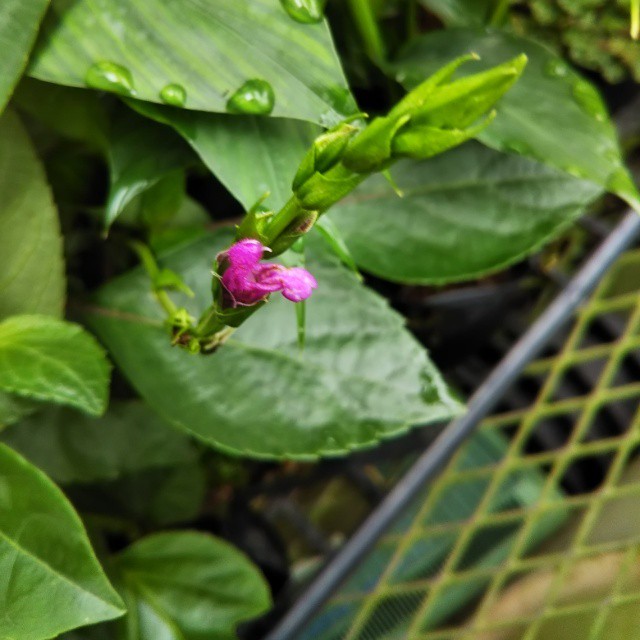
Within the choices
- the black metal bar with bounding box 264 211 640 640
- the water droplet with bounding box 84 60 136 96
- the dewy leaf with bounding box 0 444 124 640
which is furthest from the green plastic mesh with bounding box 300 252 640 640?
the water droplet with bounding box 84 60 136 96

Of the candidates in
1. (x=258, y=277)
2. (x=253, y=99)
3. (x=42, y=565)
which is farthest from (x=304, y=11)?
(x=42, y=565)

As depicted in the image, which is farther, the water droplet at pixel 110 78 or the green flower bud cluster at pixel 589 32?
the green flower bud cluster at pixel 589 32

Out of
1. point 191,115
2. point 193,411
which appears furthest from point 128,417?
point 191,115

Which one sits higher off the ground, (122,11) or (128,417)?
(122,11)

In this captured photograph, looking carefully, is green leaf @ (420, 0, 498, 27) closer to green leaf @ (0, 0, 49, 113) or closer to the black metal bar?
the black metal bar

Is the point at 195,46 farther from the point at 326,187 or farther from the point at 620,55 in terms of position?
the point at 620,55

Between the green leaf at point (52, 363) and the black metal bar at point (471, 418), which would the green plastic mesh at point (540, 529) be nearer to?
the black metal bar at point (471, 418)

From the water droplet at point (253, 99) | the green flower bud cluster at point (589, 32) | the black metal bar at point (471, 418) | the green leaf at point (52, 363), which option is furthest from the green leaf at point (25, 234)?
the green flower bud cluster at point (589, 32)
